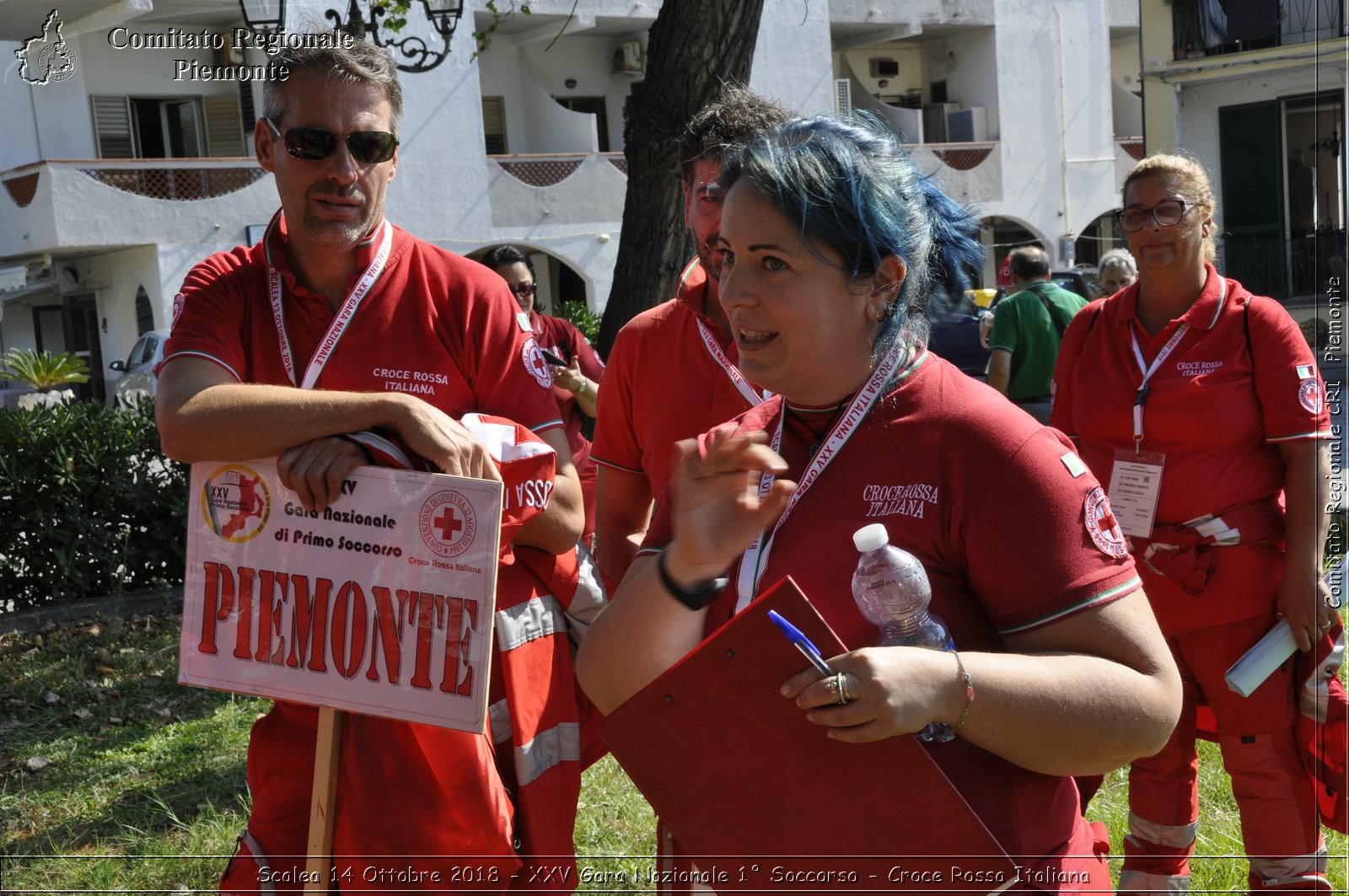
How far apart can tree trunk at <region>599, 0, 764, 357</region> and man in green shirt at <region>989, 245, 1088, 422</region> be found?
221 cm

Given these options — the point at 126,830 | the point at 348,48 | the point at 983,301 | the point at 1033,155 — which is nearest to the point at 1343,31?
the point at 348,48

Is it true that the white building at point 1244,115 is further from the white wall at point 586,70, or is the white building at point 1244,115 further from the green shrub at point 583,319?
the white wall at point 586,70

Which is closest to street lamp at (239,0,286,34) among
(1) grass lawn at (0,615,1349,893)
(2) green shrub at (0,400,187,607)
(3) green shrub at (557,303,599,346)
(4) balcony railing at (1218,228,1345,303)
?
(2) green shrub at (0,400,187,607)

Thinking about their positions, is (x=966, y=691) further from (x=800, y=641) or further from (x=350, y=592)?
(x=350, y=592)

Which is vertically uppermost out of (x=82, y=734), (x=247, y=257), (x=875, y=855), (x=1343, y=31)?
(x=1343, y=31)

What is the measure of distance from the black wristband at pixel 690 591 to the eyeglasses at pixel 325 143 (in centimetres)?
147

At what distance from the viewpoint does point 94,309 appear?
86.5 feet

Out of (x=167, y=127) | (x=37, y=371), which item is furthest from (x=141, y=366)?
(x=167, y=127)

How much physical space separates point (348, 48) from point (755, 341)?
4.89ft

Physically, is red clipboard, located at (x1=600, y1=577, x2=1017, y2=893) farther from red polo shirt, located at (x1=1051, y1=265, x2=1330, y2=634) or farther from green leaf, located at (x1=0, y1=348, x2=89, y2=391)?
green leaf, located at (x1=0, y1=348, x2=89, y2=391)

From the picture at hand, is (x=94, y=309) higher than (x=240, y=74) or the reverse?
the reverse

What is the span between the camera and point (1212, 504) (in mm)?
4141

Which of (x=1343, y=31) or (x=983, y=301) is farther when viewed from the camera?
(x=983, y=301)

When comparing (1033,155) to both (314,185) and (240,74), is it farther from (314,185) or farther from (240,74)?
(314,185)
